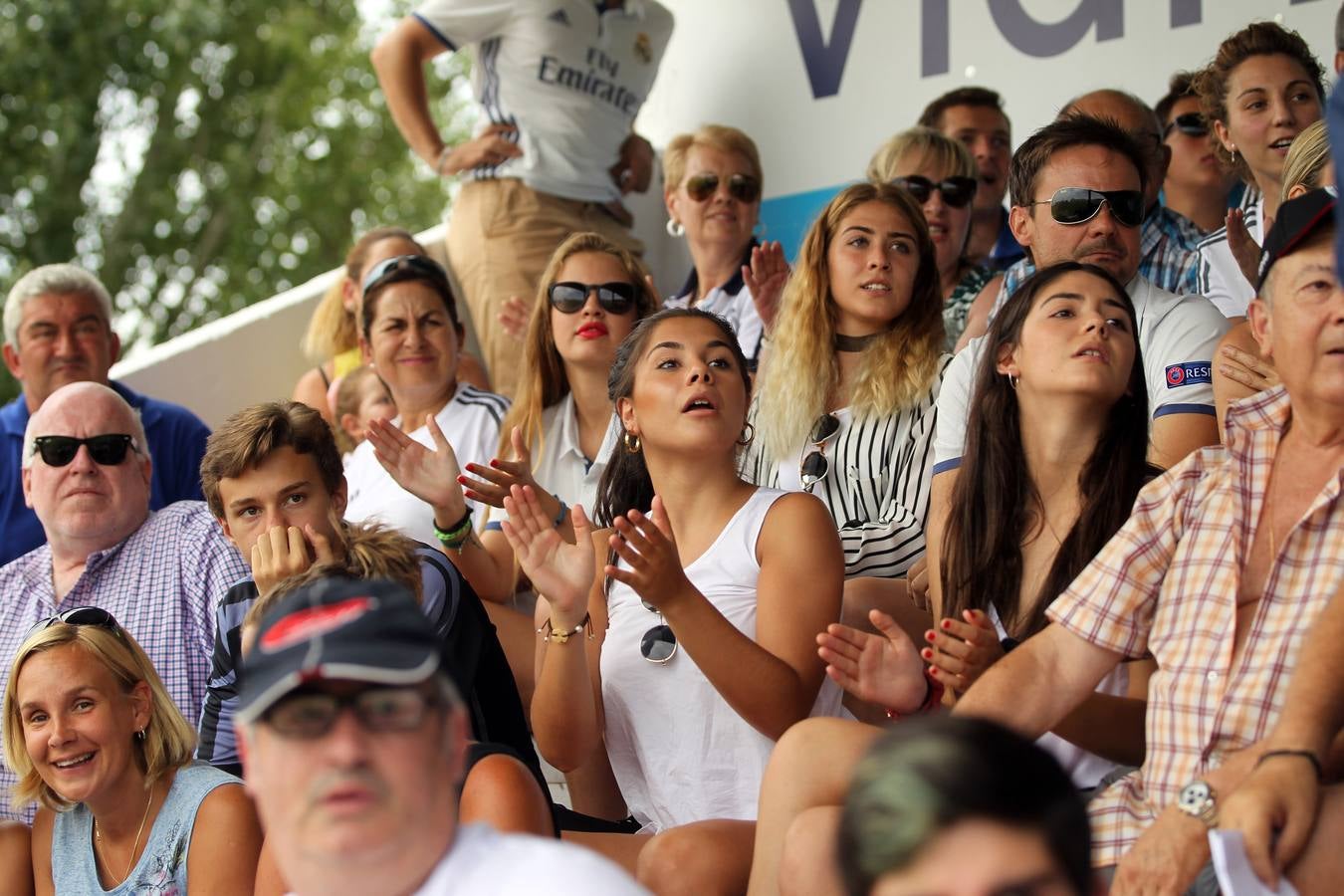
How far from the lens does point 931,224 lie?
15.5ft

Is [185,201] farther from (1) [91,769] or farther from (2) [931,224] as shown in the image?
(1) [91,769]

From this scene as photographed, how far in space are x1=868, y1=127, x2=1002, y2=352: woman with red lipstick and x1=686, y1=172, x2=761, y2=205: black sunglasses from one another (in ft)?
1.72

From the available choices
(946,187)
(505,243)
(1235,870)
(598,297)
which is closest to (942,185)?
(946,187)

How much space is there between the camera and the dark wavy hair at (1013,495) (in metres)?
2.78

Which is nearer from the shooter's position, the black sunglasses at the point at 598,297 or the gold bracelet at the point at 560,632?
the gold bracelet at the point at 560,632

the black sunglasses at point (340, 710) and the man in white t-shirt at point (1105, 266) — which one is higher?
the man in white t-shirt at point (1105, 266)

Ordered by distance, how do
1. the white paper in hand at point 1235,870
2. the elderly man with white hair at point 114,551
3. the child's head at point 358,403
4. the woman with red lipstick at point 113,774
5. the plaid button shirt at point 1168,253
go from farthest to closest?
the child's head at point 358,403 < the plaid button shirt at point 1168,253 < the elderly man with white hair at point 114,551 < the woman with red lipstick at point 113,774 < the white paper in hand at point 1235,870

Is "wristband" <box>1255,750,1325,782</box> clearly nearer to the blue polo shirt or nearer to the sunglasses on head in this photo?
the sunglasses on head

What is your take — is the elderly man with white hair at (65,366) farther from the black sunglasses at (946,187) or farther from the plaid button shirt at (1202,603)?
the plaid button shirt at (1202,603)

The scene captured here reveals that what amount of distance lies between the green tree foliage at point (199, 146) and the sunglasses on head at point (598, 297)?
10060 millimetres

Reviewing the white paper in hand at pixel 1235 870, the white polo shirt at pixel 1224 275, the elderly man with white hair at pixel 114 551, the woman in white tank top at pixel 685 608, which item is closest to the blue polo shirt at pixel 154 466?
the elderly man with white hair at pixel 114 551

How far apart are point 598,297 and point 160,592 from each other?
1.39 m

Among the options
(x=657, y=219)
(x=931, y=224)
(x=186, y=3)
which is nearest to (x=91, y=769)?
(x=931, y=224)

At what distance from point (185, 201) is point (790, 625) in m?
13.4
